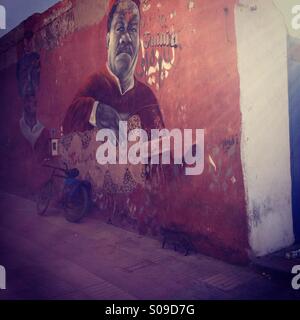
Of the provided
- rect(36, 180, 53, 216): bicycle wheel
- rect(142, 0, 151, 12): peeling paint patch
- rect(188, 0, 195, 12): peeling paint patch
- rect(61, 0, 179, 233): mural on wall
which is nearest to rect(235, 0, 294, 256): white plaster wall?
rect(188, 0, 195, 12): peeling paint patch

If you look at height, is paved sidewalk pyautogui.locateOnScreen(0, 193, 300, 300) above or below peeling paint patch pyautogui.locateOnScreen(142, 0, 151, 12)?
below

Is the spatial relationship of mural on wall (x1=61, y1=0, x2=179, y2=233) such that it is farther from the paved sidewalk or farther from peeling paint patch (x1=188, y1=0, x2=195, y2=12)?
peeling paint patch (x1=188, y1=0, x2=195, y2=12)

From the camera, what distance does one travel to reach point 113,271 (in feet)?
14.1

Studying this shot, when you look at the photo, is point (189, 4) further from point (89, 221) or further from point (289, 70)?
point (89, 221)

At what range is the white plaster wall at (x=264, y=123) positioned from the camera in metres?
4.21

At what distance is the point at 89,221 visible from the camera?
699 cm

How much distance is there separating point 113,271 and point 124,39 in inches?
164

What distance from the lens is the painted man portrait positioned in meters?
5.79

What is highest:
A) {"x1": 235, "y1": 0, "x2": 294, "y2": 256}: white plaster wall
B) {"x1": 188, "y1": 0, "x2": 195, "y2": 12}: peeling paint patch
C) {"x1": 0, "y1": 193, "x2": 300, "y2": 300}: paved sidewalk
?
{"x1": 188, "y1": 0, "x2": 195, "y2": 12}: peeling paint patch

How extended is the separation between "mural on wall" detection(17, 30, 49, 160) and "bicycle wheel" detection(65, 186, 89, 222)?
267 centimetres

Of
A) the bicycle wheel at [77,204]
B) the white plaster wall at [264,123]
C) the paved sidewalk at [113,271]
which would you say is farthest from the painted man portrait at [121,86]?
the paved sidewalk at [113,271]

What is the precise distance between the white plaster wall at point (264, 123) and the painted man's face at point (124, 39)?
7.51 feet

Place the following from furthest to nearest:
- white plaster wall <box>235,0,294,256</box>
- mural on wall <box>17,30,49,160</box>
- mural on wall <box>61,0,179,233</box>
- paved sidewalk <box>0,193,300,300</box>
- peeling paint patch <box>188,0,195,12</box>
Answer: mural on wall <box>17,30,49,160</box> → mural on wall <box>61,0,179,233</box> → peeling paint patch <box>188,0,195,12</box> → white plaster wall <box>235,0,294,256</box> → paved sidewalk <box>0,193,300,300</box>
